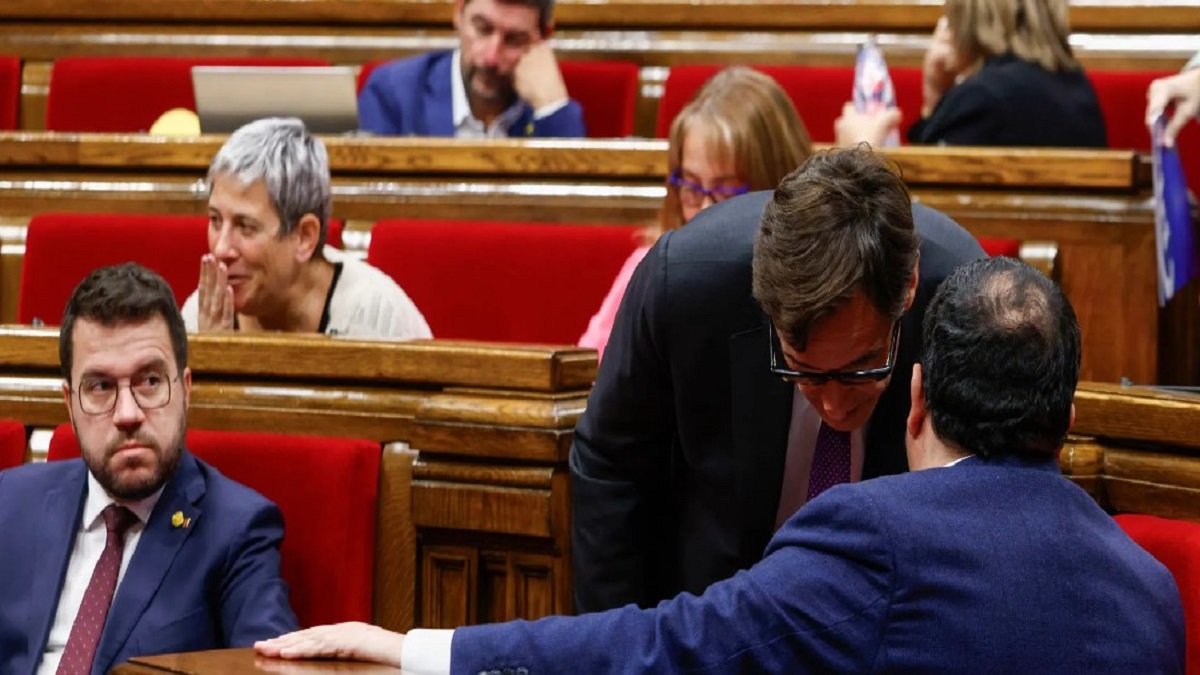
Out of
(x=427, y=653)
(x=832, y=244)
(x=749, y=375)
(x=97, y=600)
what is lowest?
(x=97, y=600)

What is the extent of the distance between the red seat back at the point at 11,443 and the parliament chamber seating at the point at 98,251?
0.51 meters

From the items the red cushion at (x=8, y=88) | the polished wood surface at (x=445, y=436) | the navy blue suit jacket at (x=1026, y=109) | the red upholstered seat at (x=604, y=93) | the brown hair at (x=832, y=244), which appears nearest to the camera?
the brown hair at (x=832, y=244)

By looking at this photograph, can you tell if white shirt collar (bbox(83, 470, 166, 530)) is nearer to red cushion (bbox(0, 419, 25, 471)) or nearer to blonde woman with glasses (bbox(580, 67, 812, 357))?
red cushion (bbox(0, 419, 25, 471))

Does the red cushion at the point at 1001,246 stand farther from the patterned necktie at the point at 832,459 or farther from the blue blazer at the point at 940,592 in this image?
the blue blazer at the point at 940,592

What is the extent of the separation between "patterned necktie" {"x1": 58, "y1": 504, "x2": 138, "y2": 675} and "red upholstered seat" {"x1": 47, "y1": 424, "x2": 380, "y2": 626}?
0.36 ft

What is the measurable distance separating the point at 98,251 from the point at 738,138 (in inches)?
32.3

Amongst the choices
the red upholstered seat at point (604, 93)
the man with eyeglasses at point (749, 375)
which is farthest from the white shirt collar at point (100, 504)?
the red upholstered seat at point (604, 93)

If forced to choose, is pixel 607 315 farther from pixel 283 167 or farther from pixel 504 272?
pixel 283 167

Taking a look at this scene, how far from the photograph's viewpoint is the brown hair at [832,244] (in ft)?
3.00

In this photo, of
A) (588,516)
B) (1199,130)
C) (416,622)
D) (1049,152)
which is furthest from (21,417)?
(1199,130)

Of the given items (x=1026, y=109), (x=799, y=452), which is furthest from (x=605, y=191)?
(x=799, y=452)

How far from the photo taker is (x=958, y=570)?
0.79 metres

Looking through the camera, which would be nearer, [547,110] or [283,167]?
[283,167]

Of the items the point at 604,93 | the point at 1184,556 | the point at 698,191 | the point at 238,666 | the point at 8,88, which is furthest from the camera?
the point at 8,88
